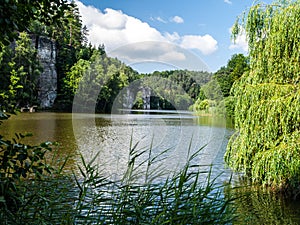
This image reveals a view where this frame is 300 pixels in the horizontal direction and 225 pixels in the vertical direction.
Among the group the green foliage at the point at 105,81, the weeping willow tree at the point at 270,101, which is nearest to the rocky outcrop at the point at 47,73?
the green foliage at the point at 105,81

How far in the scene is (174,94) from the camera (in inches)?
360

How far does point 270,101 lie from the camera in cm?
585

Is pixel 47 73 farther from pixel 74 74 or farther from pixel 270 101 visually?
pixel 270 101

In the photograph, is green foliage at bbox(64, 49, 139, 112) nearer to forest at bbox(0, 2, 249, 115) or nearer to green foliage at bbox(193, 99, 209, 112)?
forest at bbox(0, 2, 249, 115)

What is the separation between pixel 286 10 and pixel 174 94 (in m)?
3.71

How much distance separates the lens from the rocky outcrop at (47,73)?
3353 centimetres

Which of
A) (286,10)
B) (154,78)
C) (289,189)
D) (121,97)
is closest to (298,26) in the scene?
(286,10)

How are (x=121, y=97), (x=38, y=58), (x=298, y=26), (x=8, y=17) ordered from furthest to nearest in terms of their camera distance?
(x=38, y=58), (x=121, y=97), (x=298, y=26), (x=8, y=17)

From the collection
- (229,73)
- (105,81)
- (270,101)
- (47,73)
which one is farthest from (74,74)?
(270,101)

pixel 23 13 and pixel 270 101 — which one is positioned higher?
pixel 23 13

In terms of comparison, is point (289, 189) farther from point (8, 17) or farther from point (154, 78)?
point (8, 17)

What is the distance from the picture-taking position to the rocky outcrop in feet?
110

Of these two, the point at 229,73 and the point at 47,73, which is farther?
the point at 47,73

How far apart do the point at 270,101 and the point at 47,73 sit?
30.7 m
